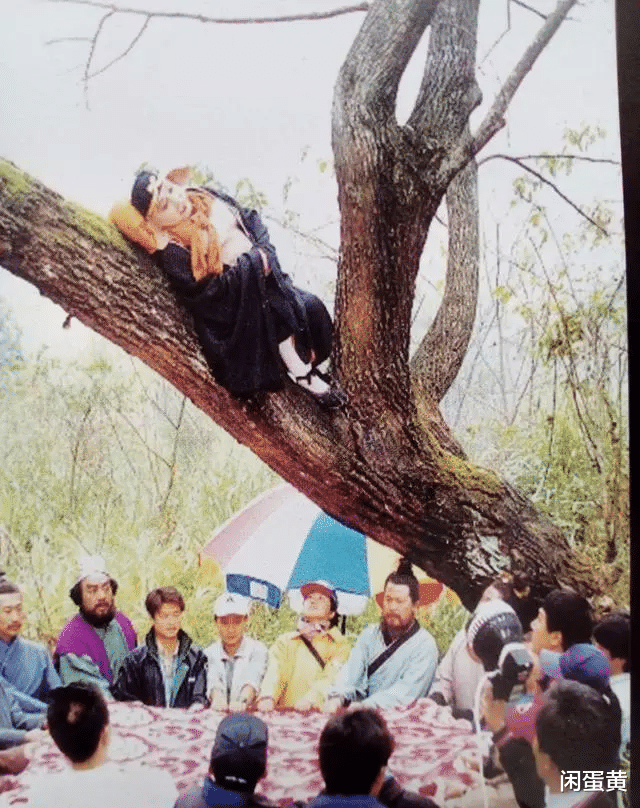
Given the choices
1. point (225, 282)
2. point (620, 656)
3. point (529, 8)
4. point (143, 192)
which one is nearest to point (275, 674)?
point (620, 656)

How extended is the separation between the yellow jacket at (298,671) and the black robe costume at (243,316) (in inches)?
28.4

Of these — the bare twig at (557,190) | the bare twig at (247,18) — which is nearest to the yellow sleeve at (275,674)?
the bare twig at (557,190)

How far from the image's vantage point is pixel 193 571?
2494 millimetres

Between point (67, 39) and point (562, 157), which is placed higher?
point (67, 39)

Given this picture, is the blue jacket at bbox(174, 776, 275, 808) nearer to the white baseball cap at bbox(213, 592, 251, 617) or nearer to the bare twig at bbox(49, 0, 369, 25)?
the white baseball cap at bbox(213, 592, 251, 617)

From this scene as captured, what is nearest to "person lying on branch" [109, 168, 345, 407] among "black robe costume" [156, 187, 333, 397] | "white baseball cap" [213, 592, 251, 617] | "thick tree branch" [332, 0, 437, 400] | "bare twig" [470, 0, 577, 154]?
"black robe costume" [156, 187, 333, 397]

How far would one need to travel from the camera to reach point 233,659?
2.48 meters

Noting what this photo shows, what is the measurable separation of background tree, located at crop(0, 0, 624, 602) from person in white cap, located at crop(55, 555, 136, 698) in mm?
595

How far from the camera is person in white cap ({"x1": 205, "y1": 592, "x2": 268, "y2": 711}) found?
247 cm

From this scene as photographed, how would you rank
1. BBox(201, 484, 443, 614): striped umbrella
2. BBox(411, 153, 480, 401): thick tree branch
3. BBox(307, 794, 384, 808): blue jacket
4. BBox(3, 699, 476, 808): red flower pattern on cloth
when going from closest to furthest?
BBox(307, 794, 384, 808): blue jacket, BBox(3, 699, 476, 808): red flower pattern on cloth, BBox(201, 484, 443, 614): striped umbrella, BBox(411, 153, 480, 401): thick tree branch

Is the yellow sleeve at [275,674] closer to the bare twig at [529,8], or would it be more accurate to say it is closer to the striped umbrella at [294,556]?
the striped umbrella at [294,556]

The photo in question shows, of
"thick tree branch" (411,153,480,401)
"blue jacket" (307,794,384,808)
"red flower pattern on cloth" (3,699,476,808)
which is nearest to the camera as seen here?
"blue jacket" (307,794,384,808)

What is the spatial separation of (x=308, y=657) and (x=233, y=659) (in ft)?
0.68

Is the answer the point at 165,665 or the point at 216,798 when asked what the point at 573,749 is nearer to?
the point at 216,798
